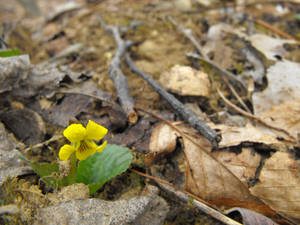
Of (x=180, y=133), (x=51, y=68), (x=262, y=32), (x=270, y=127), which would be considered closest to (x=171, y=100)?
(x=180, y=133)

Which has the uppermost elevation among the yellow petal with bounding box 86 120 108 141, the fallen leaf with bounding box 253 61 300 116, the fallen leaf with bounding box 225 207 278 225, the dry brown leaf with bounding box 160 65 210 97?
the yellow petal with bounding box 86 120 108 141

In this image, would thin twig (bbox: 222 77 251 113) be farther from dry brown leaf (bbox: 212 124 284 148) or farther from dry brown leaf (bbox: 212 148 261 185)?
dry brown leaf (bbox: 212 148 261 185)

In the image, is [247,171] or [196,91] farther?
[196,91]

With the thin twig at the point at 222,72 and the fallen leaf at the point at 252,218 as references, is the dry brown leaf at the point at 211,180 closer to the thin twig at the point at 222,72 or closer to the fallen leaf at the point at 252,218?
the fallen leaf at the point at 252,218

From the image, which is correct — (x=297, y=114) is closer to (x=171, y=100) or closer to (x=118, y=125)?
(x=171, y=100)

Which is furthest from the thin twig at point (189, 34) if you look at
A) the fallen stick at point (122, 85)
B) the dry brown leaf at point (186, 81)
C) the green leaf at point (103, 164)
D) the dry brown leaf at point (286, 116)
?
the green leaf at point (103, 164)

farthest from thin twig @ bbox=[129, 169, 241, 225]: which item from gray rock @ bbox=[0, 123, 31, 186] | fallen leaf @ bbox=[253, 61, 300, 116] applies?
fallen leaf @ bbox=[253, 61, 300, 116]

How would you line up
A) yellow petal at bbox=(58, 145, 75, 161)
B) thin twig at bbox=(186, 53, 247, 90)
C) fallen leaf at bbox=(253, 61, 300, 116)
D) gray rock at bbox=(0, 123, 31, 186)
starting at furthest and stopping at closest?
thin twig at bbox=(186, 53, 247, 90) < fallen leaf at bbox=(253, 61, 300, 116) < gray rock at bbox=(0, 123, 31, 186) < yellow petal at bbox=(58, 145, 75, 161)
